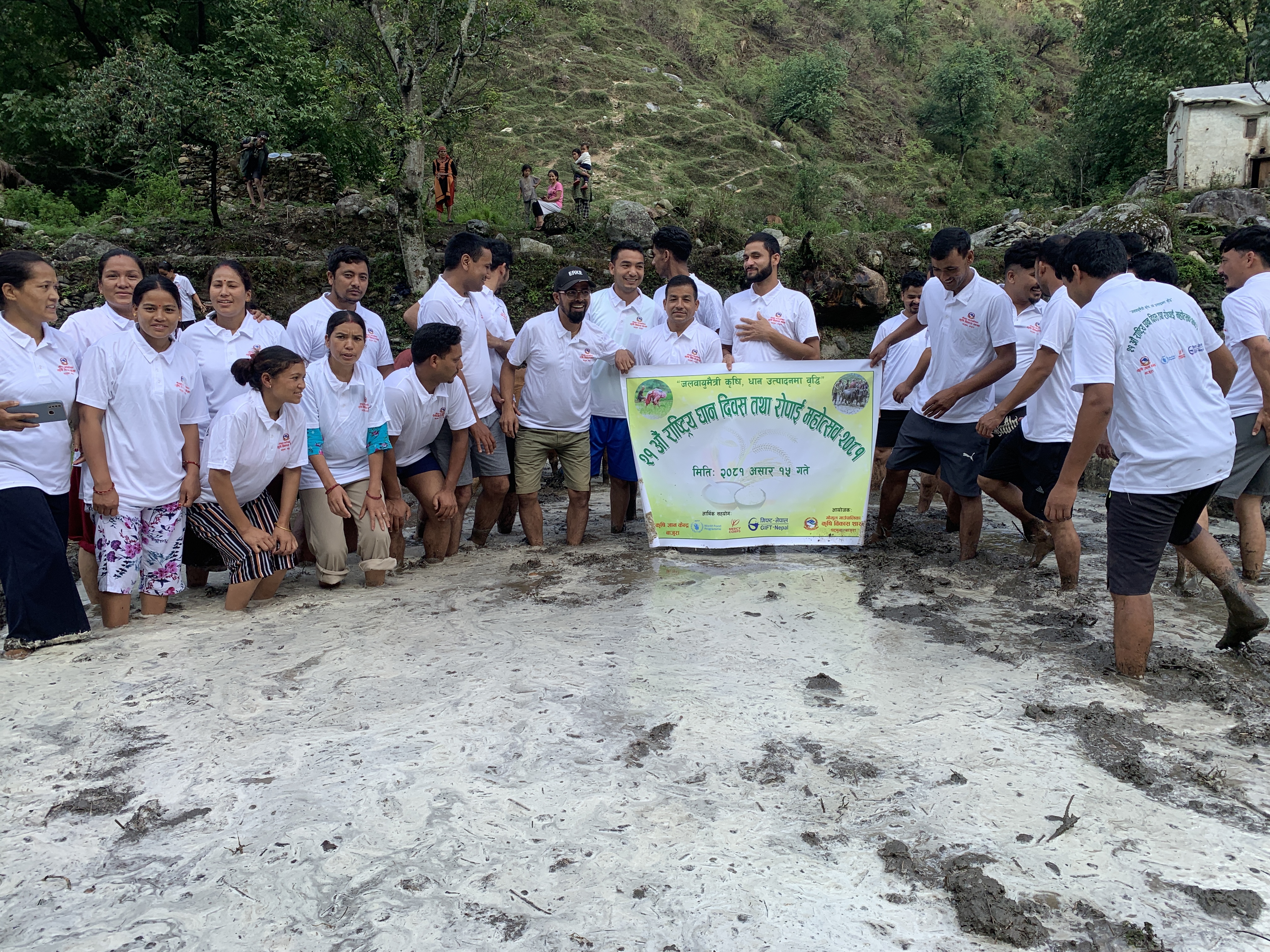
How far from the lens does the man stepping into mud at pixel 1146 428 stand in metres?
3.54

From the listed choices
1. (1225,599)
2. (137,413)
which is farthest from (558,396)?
(1225,599)

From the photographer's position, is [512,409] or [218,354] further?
[512,409]

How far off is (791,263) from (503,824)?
11.9 m

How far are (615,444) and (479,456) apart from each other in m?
0.96

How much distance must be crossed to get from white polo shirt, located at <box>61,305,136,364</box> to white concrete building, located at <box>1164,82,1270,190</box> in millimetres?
26013

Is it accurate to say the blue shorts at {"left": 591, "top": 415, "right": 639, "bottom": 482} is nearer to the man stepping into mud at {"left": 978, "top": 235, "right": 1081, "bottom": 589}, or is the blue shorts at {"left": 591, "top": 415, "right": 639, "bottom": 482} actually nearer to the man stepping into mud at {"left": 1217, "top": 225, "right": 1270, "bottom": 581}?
the man stepping into mud at {"left": 978, "top": 235, "right": 1081, "bottom": 589}

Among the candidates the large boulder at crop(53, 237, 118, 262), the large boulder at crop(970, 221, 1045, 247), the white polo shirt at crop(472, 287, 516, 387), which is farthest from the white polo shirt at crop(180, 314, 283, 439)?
the large boulder at crop(970, 221, 1045, 247)

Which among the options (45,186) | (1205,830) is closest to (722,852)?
(1205,830)

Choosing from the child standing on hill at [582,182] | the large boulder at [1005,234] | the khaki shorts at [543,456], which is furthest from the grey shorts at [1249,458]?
the child standing on hill at [582,182]

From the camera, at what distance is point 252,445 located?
4742 millimetres

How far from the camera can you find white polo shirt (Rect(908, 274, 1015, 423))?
205 inches

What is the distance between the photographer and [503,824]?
109 inches

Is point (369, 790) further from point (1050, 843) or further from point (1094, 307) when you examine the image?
point (1094, 307)

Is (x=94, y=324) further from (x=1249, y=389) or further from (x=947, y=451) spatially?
(x=1249, y=389)
